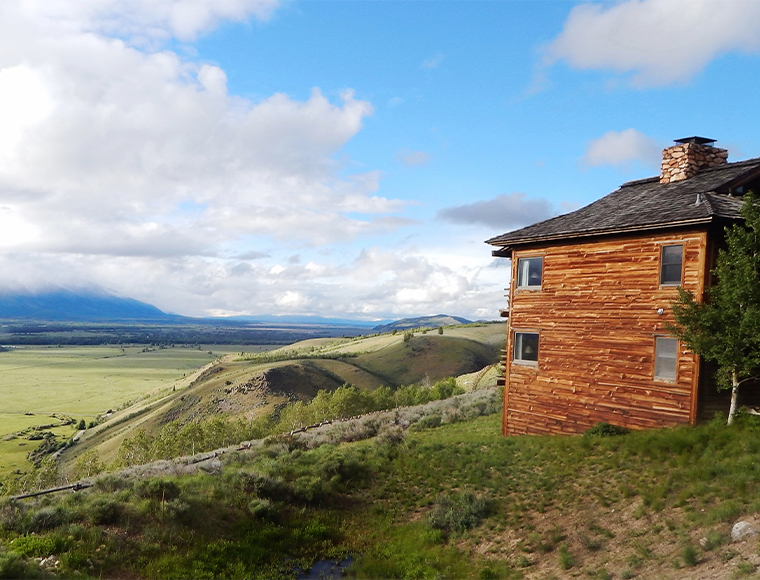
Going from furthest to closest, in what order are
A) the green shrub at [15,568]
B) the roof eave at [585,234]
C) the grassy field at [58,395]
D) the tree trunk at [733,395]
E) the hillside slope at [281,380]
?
1. the grassy field at [58,395]
2. the hillside slope at [281,380]
3. the roof eave at [585,234]
4. the tree trunk at [733,395]
5. the green shrub at [15,568]

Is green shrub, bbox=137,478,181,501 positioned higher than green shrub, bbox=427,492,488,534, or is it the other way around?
green shrub, bbox=137,478,181,501

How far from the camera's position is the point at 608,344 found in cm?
2061

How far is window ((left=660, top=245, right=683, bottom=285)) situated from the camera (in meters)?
19.0

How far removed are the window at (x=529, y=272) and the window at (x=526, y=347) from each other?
2224mm

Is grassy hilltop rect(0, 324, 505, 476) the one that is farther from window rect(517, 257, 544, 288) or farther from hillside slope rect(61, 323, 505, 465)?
window rect(517, 257, 544, 288)

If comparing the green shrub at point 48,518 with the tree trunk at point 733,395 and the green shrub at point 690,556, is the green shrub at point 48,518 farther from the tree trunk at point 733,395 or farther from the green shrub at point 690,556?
the tree trunk at point 733,395

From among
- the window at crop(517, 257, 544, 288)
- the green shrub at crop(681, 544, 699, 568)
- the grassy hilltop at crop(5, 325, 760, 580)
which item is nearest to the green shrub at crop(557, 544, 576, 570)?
the grassy hilltop at crop(5, 325, 760, 580)

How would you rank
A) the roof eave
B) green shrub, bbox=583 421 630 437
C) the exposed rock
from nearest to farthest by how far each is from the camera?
the exposed rock, the roof eave, green shrub, bbox=583 421 630 437

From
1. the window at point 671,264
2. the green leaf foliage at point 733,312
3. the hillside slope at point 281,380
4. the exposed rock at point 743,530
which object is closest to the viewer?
the exposed rock at point 743,530

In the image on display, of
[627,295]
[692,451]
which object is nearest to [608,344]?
[627,295]

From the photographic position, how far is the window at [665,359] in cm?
1886

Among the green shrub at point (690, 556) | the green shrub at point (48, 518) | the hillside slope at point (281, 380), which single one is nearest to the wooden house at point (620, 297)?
the green shrub at point (690, 556)

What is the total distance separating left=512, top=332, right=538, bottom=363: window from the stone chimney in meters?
9.30

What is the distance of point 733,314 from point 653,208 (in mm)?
5532
